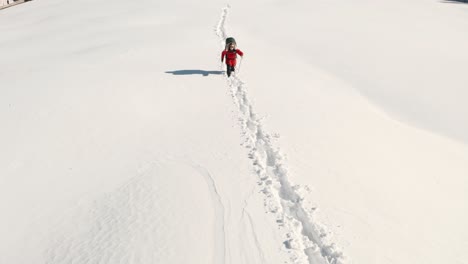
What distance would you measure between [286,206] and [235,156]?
2009 mm

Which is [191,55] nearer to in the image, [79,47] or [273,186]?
[79,47]

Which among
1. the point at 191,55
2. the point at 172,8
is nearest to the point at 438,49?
the point at 191,55

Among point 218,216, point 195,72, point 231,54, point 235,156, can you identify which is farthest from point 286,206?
point 195,72

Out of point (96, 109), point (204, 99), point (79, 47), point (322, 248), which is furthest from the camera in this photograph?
point (79, 47)

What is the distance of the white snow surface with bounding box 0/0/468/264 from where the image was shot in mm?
5883

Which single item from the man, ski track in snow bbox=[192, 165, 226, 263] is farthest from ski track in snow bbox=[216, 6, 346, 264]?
the man

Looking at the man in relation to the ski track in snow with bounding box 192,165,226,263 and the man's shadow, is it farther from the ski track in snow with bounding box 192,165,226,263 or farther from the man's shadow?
the ski track in snow with bounding box 192,165,226,263

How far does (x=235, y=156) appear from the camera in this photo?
27.2ft

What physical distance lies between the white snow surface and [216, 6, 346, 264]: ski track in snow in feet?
0.09

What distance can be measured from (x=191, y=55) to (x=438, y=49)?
11.2 meters

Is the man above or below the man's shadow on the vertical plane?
above

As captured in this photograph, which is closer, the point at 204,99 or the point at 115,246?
the point at 115,246

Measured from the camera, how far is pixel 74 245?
19.3 feet

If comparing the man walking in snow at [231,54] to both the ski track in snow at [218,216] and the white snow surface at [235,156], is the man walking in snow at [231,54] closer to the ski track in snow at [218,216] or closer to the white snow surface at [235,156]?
the white snow surface at [235,156]
